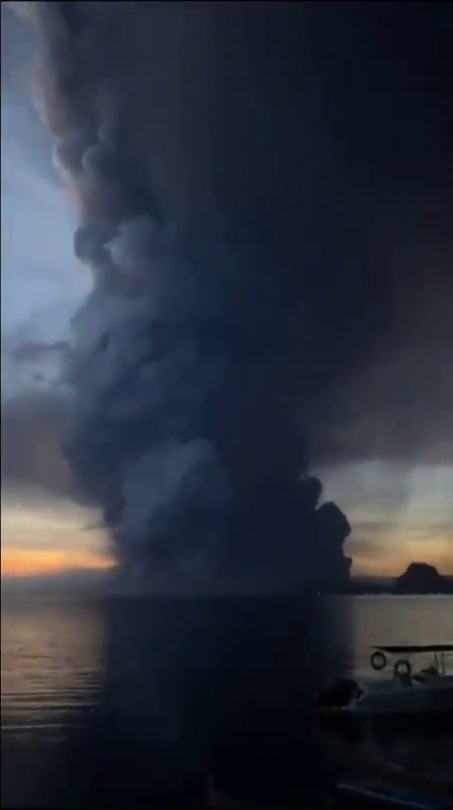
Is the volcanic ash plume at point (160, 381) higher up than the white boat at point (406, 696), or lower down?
higher up

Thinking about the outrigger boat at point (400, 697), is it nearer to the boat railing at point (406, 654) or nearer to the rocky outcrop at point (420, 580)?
the boat railing at point (406, 654)

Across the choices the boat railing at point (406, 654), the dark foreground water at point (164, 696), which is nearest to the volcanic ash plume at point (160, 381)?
the dark foreground water at point (164, 696)

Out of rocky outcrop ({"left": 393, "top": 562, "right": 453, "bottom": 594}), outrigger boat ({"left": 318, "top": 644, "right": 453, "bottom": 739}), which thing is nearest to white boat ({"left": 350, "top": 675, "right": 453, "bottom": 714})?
outrigger boat ({"left": 318, "top": 644, "right": 453, "bottom": 739})

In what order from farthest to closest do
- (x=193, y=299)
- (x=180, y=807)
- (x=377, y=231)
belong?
(x=377, y=231) → (x=193, y=299) → (x=180, y=807)

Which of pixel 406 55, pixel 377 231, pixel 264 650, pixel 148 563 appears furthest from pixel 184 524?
pixel 406 55

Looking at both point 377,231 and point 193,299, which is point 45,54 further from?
point 377,231

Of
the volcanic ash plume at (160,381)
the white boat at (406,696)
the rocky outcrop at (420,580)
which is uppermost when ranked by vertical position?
the volcanic ash plume at (160,381)

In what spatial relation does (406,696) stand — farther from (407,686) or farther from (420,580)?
(420,580)

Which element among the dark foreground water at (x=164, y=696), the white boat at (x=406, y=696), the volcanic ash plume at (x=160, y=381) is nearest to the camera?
the dark foreground water at (x=164, y=696)
